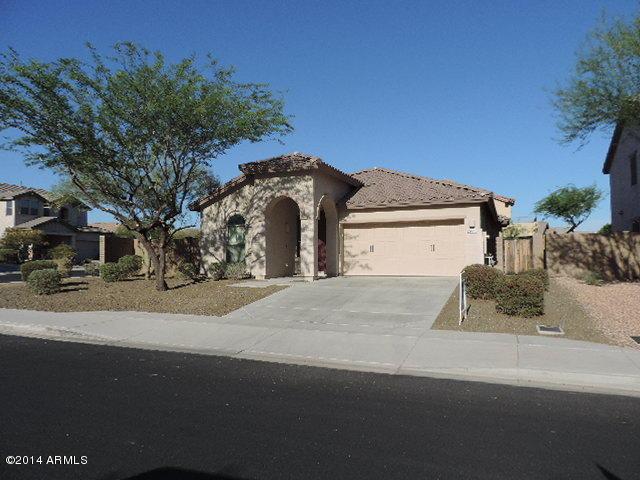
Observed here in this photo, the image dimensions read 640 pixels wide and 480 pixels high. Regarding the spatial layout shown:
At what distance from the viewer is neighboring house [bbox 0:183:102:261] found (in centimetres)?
4222

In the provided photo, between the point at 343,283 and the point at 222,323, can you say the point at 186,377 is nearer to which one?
the point at 222,323

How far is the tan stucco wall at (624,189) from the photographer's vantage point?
70.4 ft

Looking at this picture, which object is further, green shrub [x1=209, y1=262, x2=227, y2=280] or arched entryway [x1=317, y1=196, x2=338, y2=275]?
arched entryway [x1=317, y1=196, x2=338, y2=275]

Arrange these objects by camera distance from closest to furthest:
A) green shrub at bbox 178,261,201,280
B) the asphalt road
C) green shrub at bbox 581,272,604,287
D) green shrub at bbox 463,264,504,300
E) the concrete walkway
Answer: the asphalt road
the concrete walkway
green shrub at bbox 463,264,504,300
green shrub at bbox 581,272,604,287
green shrub at bbox 178,261,201,280

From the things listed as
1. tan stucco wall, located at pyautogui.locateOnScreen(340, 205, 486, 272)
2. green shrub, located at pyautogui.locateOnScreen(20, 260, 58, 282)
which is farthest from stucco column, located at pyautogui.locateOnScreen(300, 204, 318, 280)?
green shrub, located at pyautogui.locateOnScreen(20, 260, 58, 282)

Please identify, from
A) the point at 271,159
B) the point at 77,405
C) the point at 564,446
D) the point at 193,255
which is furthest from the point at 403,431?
the point at 193,255

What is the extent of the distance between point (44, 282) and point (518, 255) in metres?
19.9

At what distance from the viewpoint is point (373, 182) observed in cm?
2231

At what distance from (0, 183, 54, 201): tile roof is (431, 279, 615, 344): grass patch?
43.4 metres

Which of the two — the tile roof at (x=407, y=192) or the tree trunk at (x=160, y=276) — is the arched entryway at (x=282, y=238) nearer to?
the tile roof at (x=407, y=192)

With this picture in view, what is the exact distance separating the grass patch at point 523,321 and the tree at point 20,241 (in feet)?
124

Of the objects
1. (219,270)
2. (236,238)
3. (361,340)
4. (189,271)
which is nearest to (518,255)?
(236,238)

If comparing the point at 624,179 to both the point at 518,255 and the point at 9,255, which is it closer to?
the point at 518,255

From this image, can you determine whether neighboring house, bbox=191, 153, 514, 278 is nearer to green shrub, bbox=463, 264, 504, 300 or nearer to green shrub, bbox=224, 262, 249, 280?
green shrub, bbox=224, 262, 249, 280
